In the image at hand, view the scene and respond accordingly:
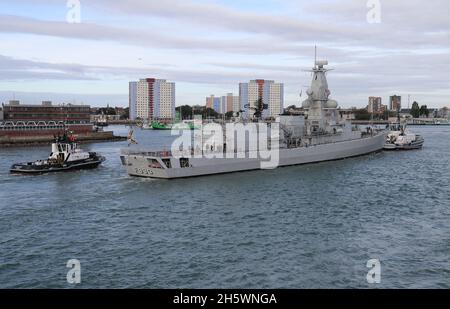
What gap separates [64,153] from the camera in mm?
39281

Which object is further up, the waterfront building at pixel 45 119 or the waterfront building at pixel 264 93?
the waterfront building at pixel 264 93

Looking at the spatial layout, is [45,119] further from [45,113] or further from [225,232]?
[225,232]

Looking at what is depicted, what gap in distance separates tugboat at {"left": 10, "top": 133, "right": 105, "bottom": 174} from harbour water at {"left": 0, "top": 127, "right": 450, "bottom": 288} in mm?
3833

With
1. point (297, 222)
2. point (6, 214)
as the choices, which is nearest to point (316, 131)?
point (297, 222)

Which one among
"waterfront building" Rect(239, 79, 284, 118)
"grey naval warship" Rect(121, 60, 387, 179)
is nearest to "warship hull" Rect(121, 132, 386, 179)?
"grey naval warship" Rect(121, 60, 387, 179)

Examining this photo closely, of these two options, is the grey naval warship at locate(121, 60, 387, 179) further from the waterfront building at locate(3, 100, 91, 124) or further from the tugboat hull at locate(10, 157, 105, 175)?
the waterfront building at locate(3, 100, 91, 124)

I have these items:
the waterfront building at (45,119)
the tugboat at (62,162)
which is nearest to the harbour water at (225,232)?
the tugboat at (62,162)

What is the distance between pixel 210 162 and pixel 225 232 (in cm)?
1641

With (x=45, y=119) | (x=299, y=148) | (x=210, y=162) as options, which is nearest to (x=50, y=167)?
(x=210, y=162)

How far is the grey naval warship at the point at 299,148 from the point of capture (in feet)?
110

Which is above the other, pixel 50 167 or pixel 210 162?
pixel 210 162

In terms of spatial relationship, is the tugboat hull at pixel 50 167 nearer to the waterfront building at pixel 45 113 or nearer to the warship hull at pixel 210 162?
the warship hull at pixel 210 162

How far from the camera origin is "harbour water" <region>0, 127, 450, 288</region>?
13.9m

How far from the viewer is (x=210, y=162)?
34969 mm
